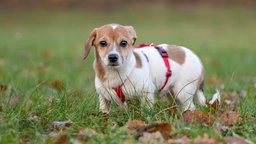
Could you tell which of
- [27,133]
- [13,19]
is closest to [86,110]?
[27,133]

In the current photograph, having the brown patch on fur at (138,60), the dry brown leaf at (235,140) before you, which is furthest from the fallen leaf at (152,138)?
the brown patch on fur at (138,60)

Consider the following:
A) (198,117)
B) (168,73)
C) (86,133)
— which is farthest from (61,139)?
(168,73)

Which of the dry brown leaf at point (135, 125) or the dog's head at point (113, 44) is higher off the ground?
the dog's head at point (113, 44)

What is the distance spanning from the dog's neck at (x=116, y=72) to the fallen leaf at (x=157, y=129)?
1.11 m

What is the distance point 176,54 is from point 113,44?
789 mm

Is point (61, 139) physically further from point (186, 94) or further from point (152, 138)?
point (186, 94)

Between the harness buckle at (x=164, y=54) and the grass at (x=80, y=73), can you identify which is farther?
the harness buckle at (x=164, y=54)

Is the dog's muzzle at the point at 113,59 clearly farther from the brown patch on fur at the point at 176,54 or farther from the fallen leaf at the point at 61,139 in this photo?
the fallen leaf at the point at 61,139

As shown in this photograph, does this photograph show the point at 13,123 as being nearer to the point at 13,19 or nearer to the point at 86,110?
the point at 86,110

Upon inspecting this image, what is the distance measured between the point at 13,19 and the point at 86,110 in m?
21.9

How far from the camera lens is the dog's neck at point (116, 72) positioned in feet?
15.6

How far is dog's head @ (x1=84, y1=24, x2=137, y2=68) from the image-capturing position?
4637 mm

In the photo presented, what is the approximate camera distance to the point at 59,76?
8.09 metres

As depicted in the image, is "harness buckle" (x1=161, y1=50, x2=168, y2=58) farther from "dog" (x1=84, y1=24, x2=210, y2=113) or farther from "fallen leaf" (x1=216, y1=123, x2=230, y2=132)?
"fallen leaf" (x1=216, y1=123, x2=230, y2=132)
